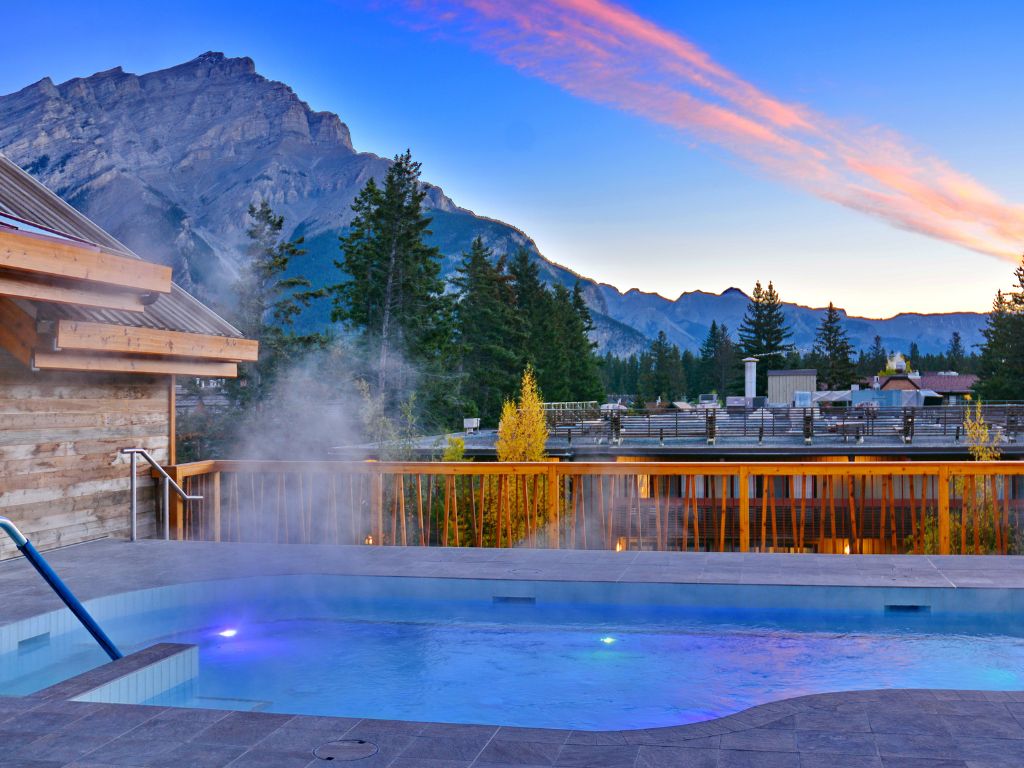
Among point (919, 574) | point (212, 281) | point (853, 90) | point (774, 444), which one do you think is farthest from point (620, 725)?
point (212, 281)

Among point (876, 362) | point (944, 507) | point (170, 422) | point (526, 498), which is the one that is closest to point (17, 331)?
point (170, 422)

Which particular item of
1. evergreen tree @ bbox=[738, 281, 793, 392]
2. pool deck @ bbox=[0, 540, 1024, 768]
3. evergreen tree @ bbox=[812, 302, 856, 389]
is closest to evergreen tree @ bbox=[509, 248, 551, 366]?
evergreen tree @ bbox=[738, 281, 793, 392]

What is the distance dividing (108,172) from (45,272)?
97.1 meters

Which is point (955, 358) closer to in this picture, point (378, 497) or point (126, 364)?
point (378, 497)

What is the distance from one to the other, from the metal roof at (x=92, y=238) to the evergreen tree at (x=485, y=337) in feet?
116

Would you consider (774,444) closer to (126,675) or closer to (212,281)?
(212,281)

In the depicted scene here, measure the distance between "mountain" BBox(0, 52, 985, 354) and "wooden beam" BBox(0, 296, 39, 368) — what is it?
62.0 metres

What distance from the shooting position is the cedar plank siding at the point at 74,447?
609 centimetres

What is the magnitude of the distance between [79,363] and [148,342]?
49 cm

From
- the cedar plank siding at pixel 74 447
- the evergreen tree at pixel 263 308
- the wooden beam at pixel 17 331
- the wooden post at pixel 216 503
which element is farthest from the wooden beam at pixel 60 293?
the evergreen tree at pixel 263 308

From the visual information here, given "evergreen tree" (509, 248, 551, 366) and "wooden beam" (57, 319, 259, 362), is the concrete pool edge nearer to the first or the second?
"wooden beam" (57, 319, 259, 362)

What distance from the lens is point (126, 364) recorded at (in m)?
6.78

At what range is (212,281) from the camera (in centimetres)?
3212

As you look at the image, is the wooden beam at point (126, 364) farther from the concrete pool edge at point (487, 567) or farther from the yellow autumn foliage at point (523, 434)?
the yellow autumn foliage at point (523, 434)
